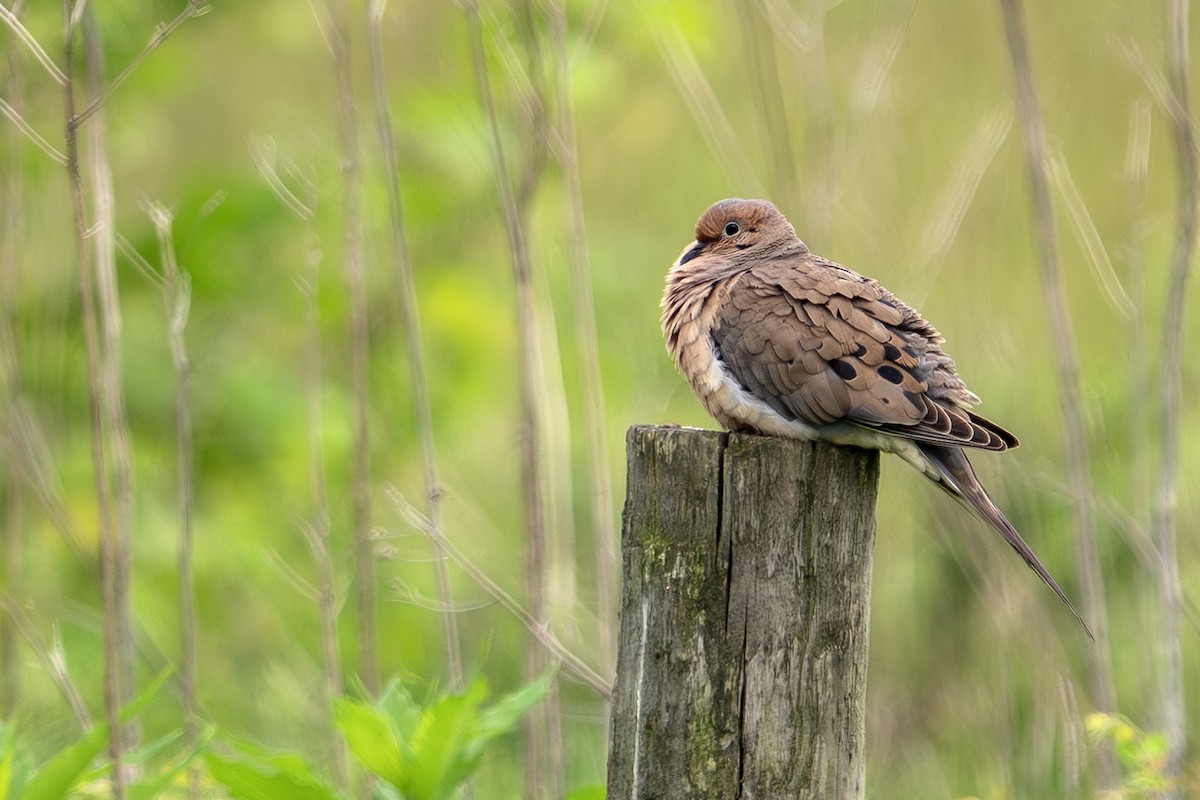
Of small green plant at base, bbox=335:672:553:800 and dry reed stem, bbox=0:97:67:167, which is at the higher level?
dry reed stem, bbox=0:97:67:167

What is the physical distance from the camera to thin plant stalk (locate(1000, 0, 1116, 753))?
3.52 metres

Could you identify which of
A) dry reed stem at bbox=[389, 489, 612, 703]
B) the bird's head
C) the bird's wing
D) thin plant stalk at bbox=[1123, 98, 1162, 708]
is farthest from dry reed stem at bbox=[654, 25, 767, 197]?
dry reed stem at bbox=[389, 489, 612, 703]

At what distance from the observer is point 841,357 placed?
2863mm

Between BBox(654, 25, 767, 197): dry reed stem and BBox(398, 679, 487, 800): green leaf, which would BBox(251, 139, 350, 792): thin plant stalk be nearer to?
BBox(398, 679, 487, 800): green leaf

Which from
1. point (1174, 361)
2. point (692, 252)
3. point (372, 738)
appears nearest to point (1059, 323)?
point (1174, 361)

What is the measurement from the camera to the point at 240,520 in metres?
5.13

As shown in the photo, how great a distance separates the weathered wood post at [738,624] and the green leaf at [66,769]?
3.51ft

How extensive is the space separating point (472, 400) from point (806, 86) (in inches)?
72.1

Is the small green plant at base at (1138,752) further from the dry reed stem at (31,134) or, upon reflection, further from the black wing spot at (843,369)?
the dry reed stem at (31,134)

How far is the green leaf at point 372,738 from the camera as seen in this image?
2.50 m

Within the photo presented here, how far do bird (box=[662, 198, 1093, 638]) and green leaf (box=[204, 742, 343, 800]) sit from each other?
1233 mm

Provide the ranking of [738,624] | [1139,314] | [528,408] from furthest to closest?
[1139,314], [528,408], [738,624]

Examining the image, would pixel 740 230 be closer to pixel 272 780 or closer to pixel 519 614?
pixel 519 614

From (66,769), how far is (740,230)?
219cm
